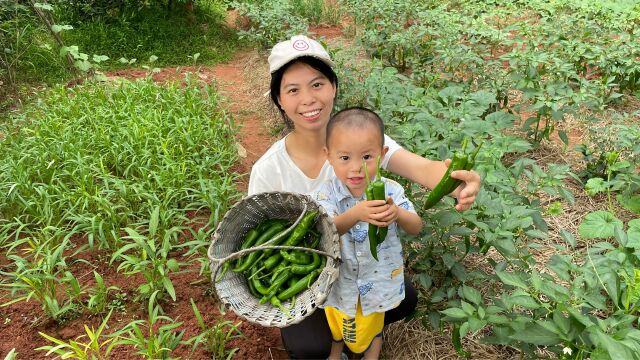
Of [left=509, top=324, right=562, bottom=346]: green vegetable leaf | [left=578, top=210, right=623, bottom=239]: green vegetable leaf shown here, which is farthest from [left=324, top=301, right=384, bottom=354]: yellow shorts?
[left=578, top=210, right=623, bottom=239]: green vegetable leaf

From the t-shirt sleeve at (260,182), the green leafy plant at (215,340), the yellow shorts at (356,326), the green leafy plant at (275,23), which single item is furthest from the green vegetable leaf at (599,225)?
the green leafy plant at (275,23)

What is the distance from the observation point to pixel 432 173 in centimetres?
219

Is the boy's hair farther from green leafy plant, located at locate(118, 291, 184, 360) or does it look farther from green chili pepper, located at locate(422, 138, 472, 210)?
green leafy plant, located at locate(118, 291, 184, 360)

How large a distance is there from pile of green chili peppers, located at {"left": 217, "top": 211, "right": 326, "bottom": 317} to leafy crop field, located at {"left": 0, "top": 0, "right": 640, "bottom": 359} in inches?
23.2

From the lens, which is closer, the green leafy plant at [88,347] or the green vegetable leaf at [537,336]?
the green vegetable leaf at [537,336]

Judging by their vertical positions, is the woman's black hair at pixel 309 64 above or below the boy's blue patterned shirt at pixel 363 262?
above

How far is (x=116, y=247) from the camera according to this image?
3355mm

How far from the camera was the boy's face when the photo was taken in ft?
6.30

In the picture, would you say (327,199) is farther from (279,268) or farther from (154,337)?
(154,337)

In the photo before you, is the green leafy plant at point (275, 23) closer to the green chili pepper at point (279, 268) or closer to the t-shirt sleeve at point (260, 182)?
the t-shirt sleeve at point (260, 182)

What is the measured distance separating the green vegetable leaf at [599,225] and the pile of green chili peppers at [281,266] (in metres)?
1.70

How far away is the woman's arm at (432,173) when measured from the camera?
74.5 inches

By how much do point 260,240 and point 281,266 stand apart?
0.62 ft

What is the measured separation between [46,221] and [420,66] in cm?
407
